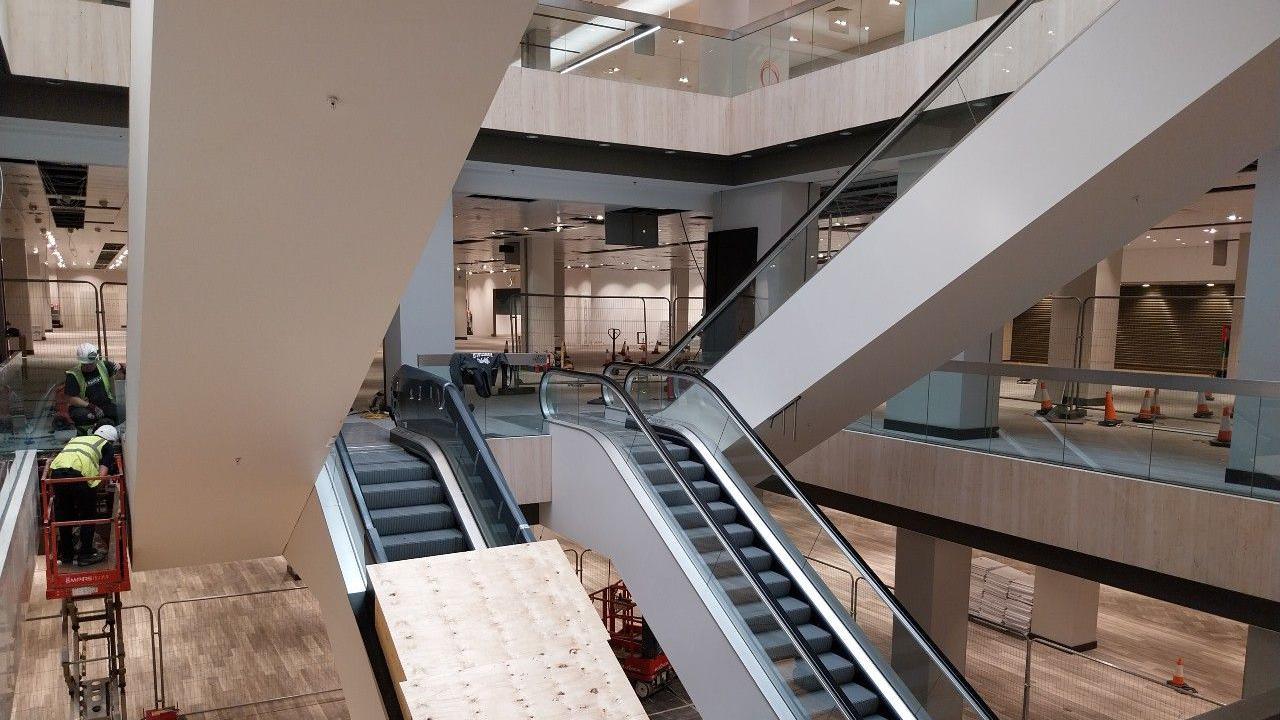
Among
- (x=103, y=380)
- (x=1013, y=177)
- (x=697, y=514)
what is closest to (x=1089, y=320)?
(x=697, y=514)

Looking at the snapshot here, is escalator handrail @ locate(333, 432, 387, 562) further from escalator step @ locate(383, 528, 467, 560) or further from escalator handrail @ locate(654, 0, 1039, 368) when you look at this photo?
escalator handrail @ locate(654, 0, 1039, 368)

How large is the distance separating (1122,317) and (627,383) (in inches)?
544

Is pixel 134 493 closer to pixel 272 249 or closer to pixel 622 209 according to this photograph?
pixel 272 249

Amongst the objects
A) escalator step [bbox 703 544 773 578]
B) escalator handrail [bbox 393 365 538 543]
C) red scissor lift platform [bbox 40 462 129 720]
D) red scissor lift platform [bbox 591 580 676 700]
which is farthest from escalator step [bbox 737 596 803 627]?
red scissor lift platform [bbox 40 462 129 720]

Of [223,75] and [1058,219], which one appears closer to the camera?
[223,75]

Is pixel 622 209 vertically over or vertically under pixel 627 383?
over

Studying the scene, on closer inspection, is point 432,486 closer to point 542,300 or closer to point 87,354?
point 87,354

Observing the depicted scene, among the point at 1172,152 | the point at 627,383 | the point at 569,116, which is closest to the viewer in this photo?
the point at 1172,152

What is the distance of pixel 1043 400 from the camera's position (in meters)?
8.22

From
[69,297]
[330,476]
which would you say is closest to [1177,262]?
[330,476]

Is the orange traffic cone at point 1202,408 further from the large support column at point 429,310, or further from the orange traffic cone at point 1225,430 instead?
the large support column at point 429,310

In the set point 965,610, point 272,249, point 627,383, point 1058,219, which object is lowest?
point 965,610

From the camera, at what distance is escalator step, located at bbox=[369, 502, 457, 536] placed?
776 cm

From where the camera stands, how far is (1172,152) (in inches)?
183
